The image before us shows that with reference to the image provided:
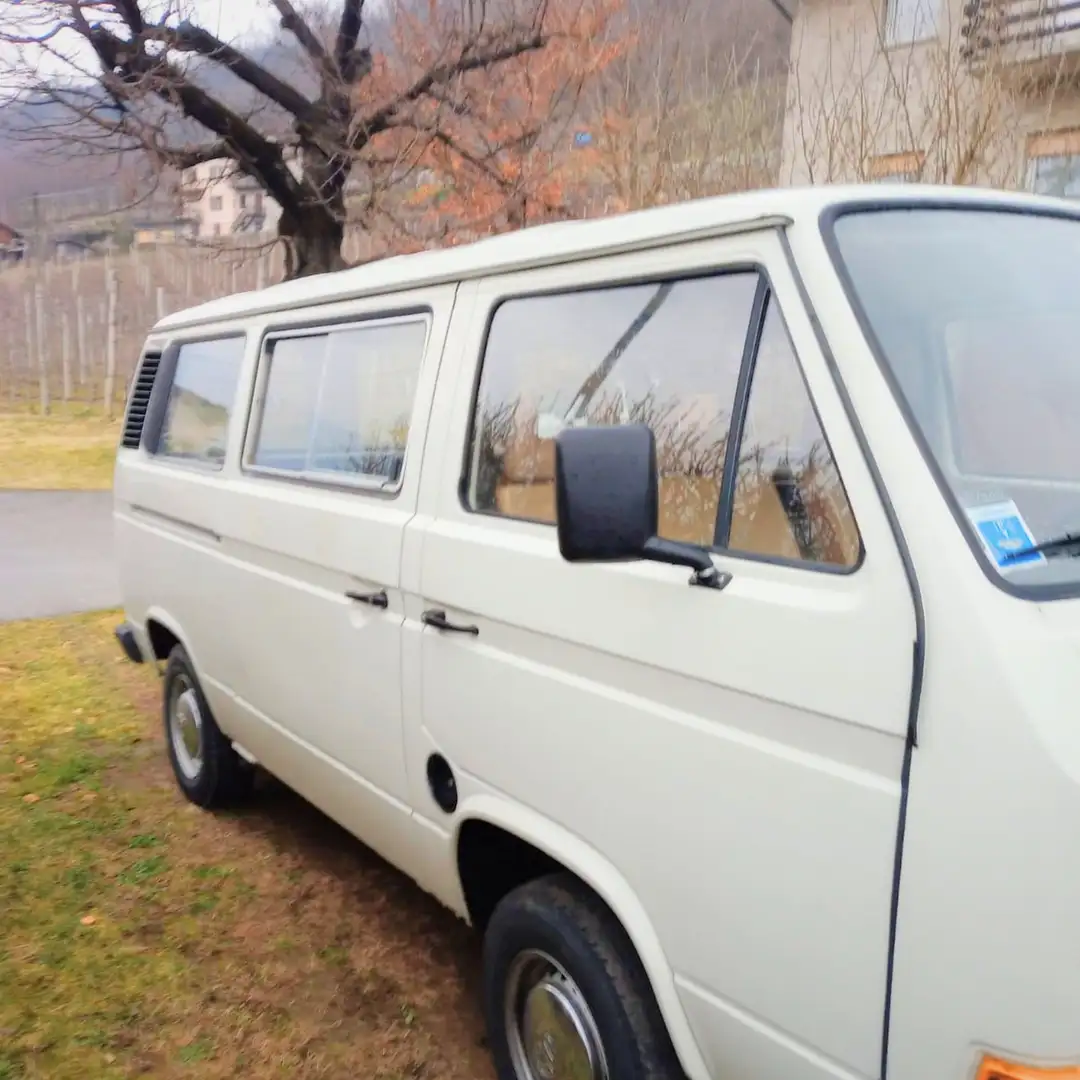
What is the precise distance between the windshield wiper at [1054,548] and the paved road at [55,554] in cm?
853

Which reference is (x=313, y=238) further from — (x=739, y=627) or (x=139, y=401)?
(x=739, y=627)

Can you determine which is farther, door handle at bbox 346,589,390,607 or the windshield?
door handle at bbox 346,589,390,607

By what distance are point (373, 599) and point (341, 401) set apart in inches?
32.2

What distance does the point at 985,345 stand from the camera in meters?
2.02

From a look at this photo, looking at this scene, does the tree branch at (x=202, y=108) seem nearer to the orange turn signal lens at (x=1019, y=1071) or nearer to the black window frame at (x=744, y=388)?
the black window frame at (x=744, y=388)

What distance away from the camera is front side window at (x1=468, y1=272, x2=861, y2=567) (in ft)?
6.22

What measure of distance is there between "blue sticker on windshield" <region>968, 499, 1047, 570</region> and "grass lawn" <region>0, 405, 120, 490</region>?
44.5ft

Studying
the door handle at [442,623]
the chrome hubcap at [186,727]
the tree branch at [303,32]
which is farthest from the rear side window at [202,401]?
the tree branch at [303,32]

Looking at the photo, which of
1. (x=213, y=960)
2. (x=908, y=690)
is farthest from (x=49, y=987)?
(x=908, y=690)

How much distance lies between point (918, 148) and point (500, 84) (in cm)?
441

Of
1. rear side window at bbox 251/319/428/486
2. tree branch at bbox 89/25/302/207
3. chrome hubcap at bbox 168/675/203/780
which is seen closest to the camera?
rear side window at bbox 251/319/428/486

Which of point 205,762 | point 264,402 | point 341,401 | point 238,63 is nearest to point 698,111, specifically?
point 238,63

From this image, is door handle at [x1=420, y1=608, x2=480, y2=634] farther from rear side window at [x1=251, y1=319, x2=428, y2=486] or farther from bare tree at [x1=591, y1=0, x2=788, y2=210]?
bare tree at [x1=591, y1=0, x2=788, y2=210]

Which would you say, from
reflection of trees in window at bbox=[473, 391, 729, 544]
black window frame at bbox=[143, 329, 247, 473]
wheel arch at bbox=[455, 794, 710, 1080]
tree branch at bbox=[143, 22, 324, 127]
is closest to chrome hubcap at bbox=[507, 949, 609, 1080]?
wheel arch at bbox=[455, 794, 710, 1080]
